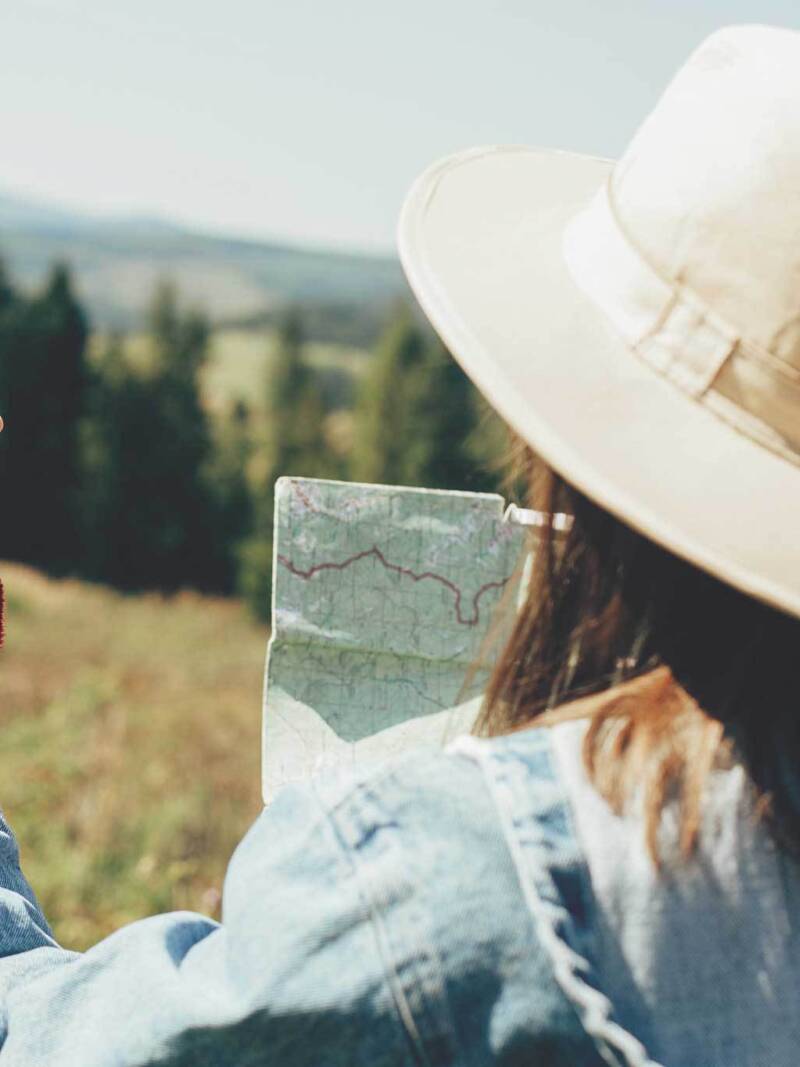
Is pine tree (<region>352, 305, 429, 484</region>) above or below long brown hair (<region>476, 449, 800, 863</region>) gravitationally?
below

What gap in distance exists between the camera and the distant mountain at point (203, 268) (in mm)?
83000

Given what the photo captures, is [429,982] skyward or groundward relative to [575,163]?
groundward

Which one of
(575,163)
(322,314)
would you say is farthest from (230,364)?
(575,163)

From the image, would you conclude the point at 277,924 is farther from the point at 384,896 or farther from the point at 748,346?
the point at 748,346

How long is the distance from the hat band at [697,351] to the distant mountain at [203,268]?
7787 centimetres

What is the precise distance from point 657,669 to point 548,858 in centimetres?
17

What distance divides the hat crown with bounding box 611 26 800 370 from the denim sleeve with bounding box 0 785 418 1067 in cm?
48

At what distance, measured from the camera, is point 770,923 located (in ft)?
2.53

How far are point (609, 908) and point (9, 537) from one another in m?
31.7

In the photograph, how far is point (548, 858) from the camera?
746mm

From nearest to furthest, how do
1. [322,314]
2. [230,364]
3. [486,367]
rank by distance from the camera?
[486,367], [230,364], [322,314]

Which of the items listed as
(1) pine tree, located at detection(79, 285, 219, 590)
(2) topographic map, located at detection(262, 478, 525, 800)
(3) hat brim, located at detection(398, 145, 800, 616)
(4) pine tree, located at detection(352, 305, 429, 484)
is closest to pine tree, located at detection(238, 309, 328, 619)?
(4) pine tree, located at detection(352, 305, 429, 484)

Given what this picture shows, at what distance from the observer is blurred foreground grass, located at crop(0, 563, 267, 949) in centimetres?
589

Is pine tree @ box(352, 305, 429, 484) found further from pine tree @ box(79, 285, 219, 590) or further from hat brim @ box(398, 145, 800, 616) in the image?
hat brim @ box(398, 145, 800, 616)
